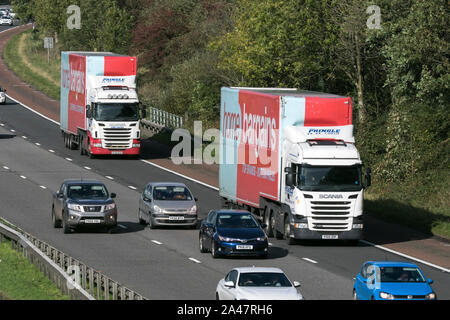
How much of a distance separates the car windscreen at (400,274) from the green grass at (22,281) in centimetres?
713

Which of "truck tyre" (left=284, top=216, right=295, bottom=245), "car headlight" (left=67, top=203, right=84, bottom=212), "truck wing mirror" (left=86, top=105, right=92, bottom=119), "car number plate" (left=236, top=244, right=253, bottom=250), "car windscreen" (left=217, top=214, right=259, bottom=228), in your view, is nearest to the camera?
"car number plate" (left=236, top=244, right=253, bottom=250)

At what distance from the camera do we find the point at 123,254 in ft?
108

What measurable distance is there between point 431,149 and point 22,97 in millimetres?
44193

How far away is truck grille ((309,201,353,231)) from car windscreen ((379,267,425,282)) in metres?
9.40

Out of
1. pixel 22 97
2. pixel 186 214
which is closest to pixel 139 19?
pixel 22 97

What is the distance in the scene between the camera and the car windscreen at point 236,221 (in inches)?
1297

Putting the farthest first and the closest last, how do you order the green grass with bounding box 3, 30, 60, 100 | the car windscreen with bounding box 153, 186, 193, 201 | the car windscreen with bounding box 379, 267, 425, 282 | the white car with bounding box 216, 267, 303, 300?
1. the green grass with bounding box 3, 30, 60, 100
2. the car windscreen with bounding box 153, 186, 193, 201
3. the car windscreen with bounding box 379, 267, 425, 282
4. the white car with bounding box 216, 267, 303, 300

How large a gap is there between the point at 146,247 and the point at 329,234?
5.71 meters

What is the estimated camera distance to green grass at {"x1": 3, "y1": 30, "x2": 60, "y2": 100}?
303 feet

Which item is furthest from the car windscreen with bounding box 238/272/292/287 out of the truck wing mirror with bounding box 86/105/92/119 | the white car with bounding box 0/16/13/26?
the white car with bounding box 0/16/13/26

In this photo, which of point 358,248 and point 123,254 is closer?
point 123,254

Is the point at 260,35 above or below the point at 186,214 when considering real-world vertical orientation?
above

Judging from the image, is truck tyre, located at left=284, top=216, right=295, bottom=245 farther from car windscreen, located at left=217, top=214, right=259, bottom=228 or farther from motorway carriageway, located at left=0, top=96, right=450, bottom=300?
car windscreen, located at left=217, top=214, right=259, bottom=228

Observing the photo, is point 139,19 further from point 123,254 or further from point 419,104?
point 123,254
